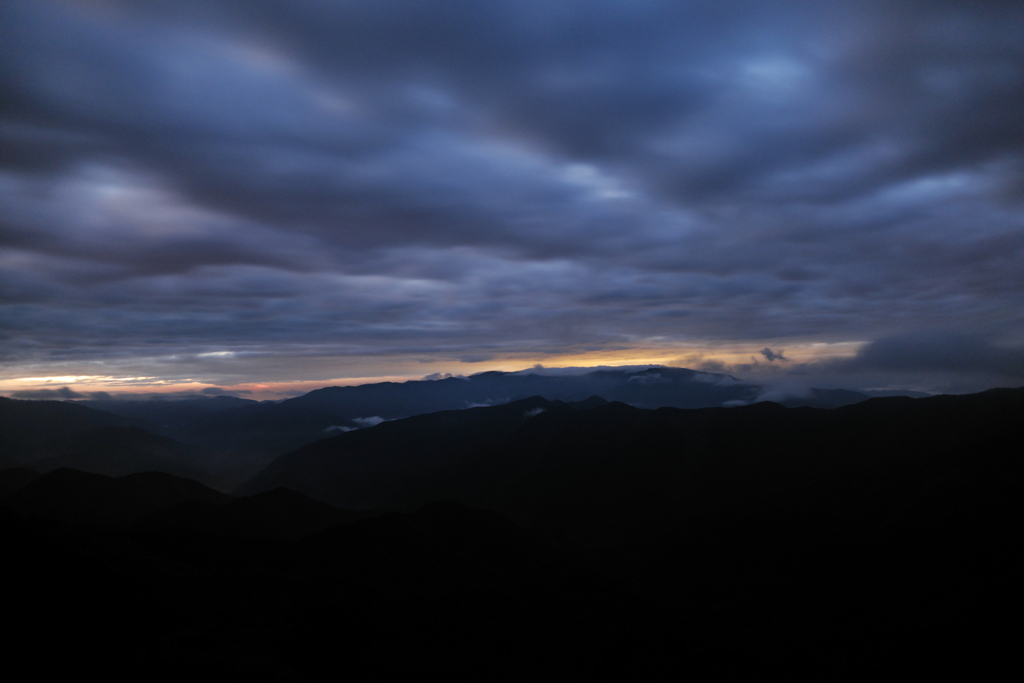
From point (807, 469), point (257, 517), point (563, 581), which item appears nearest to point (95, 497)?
point (257, 517)

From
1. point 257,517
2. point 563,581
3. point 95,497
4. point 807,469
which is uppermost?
point 807,469

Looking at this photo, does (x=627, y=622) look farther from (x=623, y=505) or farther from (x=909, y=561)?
(x=623, y=505)

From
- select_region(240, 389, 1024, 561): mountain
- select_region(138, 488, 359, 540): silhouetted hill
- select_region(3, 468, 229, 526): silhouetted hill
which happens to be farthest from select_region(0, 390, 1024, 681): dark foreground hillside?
select_region(240, 389, 1024, 561): mountain

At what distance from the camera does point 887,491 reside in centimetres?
12631

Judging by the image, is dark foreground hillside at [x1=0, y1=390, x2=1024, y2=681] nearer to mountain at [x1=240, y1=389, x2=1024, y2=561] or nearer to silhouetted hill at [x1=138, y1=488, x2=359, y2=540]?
silhouetted hill at [x1=138, y1=488, x2=359, y2=540]

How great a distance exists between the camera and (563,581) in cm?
9475

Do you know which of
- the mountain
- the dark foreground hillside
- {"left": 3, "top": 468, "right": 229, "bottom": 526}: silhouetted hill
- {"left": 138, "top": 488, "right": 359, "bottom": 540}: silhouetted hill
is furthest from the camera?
{"left": 3, "top": 468, "right": 229, "bottom": 526}: silhouetted hill

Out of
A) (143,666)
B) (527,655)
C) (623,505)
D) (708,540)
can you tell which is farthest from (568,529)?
(143,666)

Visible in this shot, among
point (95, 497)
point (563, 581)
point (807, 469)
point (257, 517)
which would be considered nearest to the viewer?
point (563, 581)

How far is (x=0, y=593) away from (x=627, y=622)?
8539 centimetres

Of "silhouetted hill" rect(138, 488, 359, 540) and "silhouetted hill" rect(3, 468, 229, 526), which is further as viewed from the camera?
"silhouetted hill" rect(3, 468, 229, 526)

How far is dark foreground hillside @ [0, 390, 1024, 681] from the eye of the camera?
207 feet

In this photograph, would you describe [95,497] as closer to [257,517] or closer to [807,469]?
[257,517]

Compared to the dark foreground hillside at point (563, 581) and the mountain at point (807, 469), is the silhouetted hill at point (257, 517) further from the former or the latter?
the mountain at point (807, 469)
